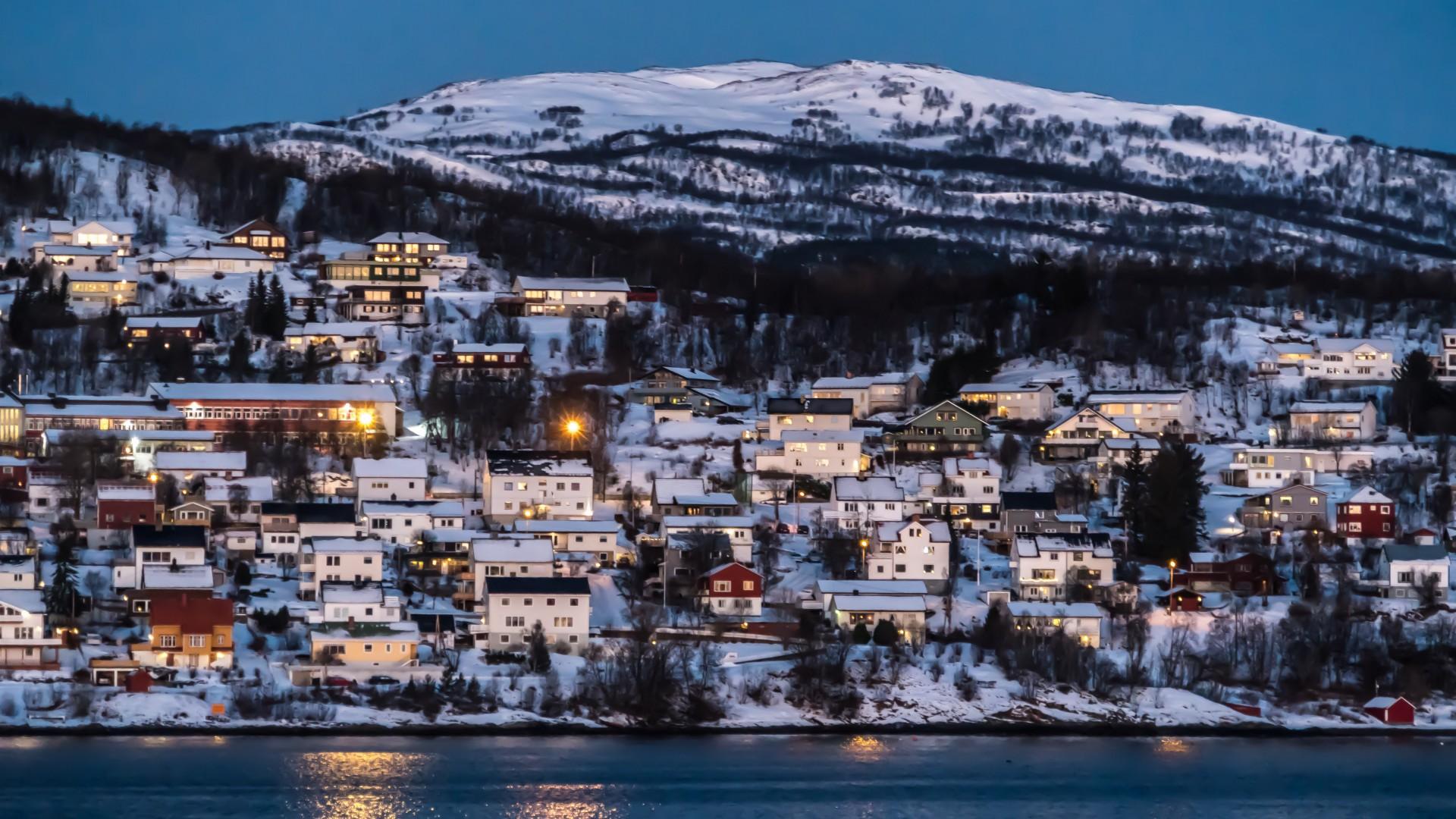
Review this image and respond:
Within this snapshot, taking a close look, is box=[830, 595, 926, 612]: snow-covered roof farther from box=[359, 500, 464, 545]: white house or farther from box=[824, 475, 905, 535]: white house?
box=[359, 500, 464, 545]: white house

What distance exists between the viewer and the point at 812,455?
167 feet

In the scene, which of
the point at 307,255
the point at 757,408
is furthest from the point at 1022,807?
the point at 307,255

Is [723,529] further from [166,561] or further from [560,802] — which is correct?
[560,802]

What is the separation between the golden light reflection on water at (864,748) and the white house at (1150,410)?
20.3 metres

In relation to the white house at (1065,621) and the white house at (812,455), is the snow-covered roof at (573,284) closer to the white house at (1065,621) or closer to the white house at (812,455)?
the white house at (812,455)

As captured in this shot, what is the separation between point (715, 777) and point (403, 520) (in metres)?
13.7

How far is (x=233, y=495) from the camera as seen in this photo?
45812mm

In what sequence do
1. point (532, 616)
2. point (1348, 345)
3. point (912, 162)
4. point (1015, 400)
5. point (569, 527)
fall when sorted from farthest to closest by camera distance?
point (912, 162) < point (1348, 345) < point (1015, 400) < point (569, 527) < point (532, 616)

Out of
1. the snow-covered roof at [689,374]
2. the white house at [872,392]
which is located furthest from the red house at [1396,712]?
the snow-covered roof at [689,374]

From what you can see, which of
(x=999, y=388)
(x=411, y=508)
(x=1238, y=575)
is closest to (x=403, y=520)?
(x=411, y=508)

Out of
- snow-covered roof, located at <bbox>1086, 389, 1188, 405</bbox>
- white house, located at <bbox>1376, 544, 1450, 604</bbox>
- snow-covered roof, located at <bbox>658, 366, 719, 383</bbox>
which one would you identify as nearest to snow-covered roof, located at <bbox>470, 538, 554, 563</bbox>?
snow-covered roof, located at <bbox>658, 366, 719, 383</bbox>

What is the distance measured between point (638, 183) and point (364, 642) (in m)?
80.5

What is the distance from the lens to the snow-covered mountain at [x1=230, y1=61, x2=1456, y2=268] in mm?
108875

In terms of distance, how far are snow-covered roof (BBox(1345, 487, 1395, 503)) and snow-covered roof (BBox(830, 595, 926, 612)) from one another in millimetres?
10611
